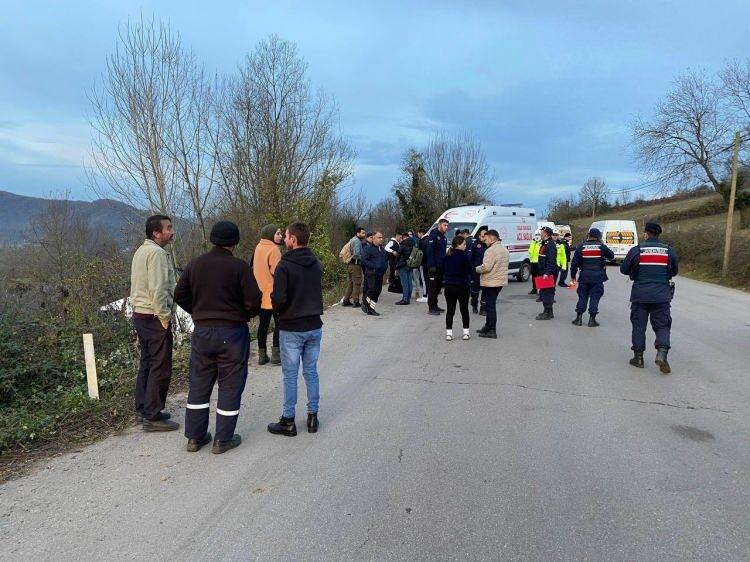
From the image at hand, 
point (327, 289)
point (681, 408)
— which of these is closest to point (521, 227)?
point (327, 289)

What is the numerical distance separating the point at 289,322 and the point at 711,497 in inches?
131

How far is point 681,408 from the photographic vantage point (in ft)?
17.0

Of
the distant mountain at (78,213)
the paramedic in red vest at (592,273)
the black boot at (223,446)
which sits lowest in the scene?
the black boot at (223,446)

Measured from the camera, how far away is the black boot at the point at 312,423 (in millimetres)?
4551

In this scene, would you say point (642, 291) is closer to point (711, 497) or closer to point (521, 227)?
point (711, 497)

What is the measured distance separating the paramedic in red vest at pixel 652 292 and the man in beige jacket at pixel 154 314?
5.80m

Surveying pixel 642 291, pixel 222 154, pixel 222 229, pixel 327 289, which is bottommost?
pixel 327 289

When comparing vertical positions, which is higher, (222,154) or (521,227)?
(222,154)

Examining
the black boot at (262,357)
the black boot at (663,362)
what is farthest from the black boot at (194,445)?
the black boot at (663,362)

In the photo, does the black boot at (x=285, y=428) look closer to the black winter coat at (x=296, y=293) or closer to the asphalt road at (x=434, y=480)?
the asphalt road at (x=434, y=480)

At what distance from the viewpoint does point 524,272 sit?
1831 cm

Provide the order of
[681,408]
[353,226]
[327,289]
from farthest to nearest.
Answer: [353,226] < [327,289] < [681,408]

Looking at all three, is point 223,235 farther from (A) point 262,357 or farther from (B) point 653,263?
(B) point 653,263

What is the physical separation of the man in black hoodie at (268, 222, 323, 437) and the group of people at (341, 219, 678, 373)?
4083 mm
